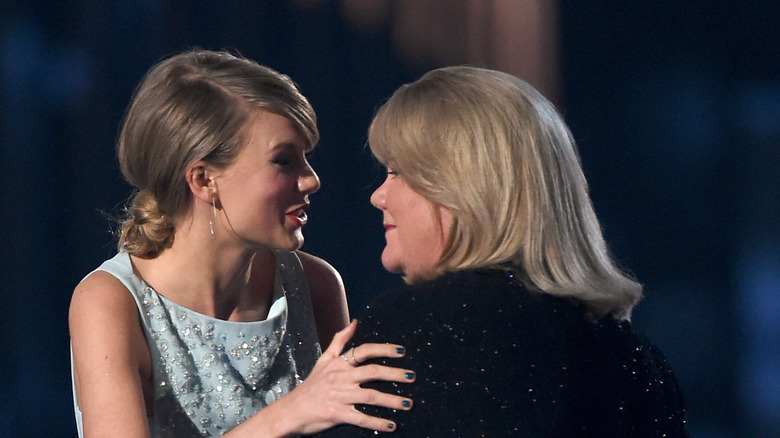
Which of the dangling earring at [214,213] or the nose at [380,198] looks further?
the dangling earring at [214,213]

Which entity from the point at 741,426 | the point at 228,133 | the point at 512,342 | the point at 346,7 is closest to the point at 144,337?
the point at 228,133

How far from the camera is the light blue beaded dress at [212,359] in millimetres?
1476

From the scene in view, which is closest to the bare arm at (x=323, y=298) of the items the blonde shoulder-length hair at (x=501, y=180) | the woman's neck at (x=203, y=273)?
the woman's neck at (x=203, y=273)

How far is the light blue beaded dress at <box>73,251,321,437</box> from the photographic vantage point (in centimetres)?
148

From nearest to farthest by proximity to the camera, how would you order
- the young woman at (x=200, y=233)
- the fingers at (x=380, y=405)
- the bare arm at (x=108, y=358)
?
the fingers at (x=380, y=405)
the bare arm at (x=108, y=358)
the young woman at (x=200, y=233)

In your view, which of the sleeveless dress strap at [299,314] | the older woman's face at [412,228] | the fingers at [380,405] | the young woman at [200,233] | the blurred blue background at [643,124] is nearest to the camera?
the fingers at [380,405]

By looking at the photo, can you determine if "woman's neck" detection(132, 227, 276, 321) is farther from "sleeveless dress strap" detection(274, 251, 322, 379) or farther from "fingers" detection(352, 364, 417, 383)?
"fingers" detection(352, 364, 417, 383)

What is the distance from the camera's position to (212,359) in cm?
154

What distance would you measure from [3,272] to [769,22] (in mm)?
2207

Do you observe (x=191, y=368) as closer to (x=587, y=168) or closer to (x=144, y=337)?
(x=144, y=337)

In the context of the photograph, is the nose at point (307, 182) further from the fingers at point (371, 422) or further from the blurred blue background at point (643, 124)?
the blurred blue background at point (643, 124)

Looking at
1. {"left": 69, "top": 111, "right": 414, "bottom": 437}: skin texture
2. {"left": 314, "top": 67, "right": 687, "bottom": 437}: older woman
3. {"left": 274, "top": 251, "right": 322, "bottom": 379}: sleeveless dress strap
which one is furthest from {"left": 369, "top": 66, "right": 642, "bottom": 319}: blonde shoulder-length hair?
{"left": 274, "top": 251, "right": 322, "bottom": 379}: sleeveless dress strap

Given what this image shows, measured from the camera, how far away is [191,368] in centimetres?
151

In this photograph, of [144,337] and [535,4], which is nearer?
[144,337]
